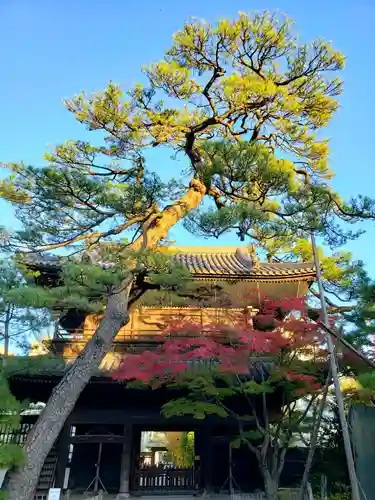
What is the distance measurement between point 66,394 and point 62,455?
167 inches

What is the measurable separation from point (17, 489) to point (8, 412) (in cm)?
116

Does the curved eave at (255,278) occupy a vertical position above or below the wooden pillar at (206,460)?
above

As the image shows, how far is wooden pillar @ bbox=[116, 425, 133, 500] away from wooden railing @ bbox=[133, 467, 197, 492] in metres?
1.71

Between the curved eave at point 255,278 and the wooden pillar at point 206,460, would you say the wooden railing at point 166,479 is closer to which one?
the wooden pillar at point 206,460

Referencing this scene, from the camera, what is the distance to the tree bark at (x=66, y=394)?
572 centimetres

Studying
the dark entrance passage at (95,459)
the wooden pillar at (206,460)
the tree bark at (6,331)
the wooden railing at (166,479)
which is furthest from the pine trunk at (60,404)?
the wooden railing at (166,479)

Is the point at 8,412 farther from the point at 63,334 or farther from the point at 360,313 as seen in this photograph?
the point at 360,313

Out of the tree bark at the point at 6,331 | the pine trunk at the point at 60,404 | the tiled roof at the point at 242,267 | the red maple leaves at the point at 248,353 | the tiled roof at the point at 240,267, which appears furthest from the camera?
the tiled roof at the point at 242,267

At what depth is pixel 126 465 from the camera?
31.1 ft

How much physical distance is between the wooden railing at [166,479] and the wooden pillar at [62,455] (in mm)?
2449

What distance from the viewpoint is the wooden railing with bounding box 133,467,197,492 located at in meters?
11.1

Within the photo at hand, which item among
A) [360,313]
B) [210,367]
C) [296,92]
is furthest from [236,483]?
[296,92]

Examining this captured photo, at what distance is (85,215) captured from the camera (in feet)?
26.0

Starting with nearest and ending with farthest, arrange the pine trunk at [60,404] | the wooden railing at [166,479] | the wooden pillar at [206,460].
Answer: the pine trunk at [60,404] → the wooden pillar at [206,460] → the wooden railing at [166,479]
